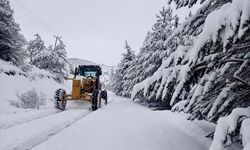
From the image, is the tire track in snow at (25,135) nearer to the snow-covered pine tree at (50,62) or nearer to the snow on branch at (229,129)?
the snow on branch at (229,129)

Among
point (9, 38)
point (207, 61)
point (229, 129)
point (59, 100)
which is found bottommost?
point (229, 129)

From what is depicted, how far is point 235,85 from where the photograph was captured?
4.62 metres

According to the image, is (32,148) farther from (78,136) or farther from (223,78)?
(223,78)

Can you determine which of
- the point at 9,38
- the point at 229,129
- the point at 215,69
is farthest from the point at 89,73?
the point at 229,129

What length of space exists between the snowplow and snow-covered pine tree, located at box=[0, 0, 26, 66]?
7.95 meters

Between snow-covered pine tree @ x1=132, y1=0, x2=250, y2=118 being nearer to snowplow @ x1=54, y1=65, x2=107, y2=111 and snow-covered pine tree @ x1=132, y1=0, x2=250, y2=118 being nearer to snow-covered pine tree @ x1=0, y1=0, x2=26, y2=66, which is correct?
snowplow @ x1=54, y1=65, x2=107, y2=111

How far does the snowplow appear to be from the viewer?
14961mm

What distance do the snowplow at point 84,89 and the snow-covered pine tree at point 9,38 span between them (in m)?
7.95

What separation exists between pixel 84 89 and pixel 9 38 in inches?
385

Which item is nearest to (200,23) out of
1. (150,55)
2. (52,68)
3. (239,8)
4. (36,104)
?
(239,8)

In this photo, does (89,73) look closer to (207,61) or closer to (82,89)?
(82,89)

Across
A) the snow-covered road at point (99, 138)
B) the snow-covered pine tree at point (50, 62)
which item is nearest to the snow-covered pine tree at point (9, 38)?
the snow-covered pine tree at point (50, 62)

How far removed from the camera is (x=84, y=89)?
58.0 ft

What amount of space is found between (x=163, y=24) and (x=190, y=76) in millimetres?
19869
